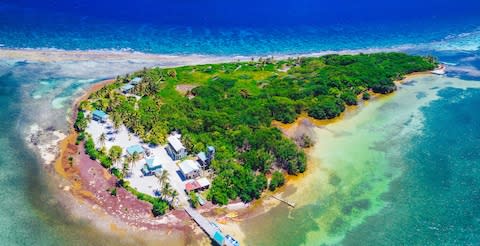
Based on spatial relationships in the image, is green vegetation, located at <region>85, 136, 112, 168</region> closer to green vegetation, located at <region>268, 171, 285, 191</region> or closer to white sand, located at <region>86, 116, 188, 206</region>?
white sand, located at <region>86, 116, 188, 206</region>

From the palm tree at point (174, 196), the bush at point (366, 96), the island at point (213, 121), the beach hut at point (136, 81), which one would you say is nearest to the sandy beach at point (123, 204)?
the island at point (213, 121)

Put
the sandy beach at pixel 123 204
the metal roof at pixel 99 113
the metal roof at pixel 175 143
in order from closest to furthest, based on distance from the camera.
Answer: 1. the sandy beach at pixel 123 204
2. the metal roof at pixel 175 143
3. the metal roof at pixel 99 113

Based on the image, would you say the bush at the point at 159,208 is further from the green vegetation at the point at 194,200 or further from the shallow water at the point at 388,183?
the shallow water at the point at 388,183

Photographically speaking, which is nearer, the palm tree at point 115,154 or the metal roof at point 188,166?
the metal roof at point 188,166

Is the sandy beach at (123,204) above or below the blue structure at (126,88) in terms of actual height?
below

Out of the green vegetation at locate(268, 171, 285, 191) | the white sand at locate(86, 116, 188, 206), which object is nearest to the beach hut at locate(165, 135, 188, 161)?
the white sand at locate(86, 116, 188, 206)

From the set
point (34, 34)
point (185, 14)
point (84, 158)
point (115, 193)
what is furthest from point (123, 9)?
point (115, 193)
